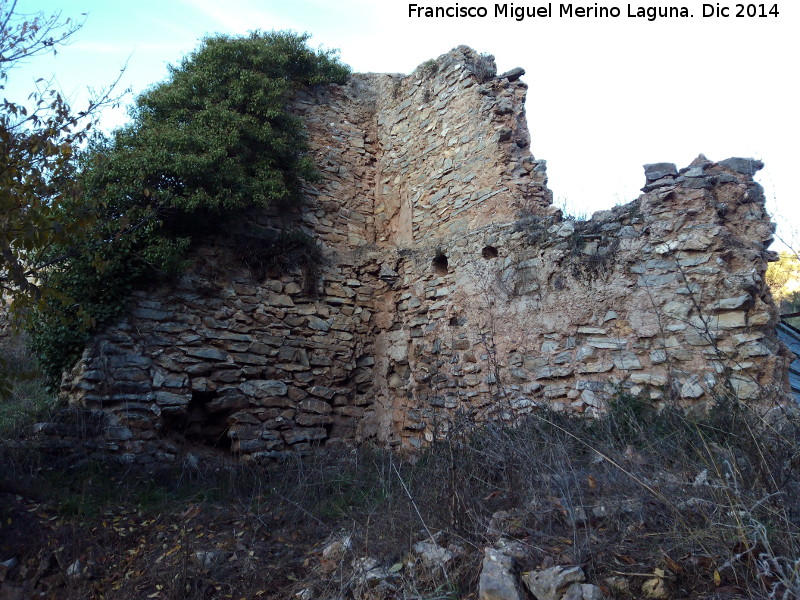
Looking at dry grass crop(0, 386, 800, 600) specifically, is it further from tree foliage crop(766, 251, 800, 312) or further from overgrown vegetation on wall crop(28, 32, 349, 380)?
tree foliage crop(766, 251, 800, 312)

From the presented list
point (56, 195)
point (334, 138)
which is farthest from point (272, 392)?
point (334, 138)

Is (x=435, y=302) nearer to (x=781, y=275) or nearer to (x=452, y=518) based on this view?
(x=781, y=275)

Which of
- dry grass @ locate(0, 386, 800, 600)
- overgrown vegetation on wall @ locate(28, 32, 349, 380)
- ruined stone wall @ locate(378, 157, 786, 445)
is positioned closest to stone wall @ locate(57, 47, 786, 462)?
ruined stone wall @ locate(378, 157, 786, 445)

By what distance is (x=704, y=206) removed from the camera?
5574mm

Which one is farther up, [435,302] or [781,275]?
[781,275]

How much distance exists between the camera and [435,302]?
24.2ft

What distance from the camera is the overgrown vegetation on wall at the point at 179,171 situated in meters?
6.26

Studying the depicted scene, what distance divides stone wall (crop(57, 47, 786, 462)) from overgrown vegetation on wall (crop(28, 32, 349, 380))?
1.08 feet

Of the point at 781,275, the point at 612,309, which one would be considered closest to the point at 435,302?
the point at 612,309

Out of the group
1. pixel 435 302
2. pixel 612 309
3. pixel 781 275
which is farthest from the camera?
pixel 435 302

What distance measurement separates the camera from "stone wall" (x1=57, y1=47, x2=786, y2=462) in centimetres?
551

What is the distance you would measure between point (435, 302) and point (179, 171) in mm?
3215

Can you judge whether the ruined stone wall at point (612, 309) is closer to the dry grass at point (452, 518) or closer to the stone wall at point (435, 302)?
the stone wall at point (435, 302)

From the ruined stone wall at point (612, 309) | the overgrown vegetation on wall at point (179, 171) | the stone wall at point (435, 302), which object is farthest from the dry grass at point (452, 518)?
the overgrown vegetation on wall at point (179, 171)
